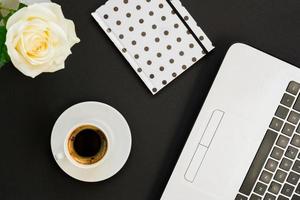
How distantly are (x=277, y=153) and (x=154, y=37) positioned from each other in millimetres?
286

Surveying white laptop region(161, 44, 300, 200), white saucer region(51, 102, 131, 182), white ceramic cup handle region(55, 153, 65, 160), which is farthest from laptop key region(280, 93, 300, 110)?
white ceramic cup handle region(55, 153, 65, 160)

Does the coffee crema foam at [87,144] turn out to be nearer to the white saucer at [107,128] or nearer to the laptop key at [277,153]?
the white saucer at [107,128]

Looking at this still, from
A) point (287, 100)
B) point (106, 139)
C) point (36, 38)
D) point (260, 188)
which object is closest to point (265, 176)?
point (260, 188)

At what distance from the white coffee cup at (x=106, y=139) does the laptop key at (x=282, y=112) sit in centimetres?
28

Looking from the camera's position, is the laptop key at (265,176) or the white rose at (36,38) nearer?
the white rose at (36,38)

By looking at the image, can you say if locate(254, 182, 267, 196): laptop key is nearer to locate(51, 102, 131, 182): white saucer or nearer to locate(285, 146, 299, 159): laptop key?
locate(285, 146, 299, 159): laptop key

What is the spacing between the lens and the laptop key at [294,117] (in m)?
0.76

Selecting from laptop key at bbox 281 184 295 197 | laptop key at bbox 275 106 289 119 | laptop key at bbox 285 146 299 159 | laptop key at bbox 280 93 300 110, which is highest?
laptop key at bbox 280 93 300 110

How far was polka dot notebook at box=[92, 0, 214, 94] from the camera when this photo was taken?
2.61 feet

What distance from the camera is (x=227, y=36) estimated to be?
0.81 metres

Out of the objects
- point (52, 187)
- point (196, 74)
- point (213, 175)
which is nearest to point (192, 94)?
point (196, 74)

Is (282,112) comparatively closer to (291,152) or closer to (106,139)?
(291,152)

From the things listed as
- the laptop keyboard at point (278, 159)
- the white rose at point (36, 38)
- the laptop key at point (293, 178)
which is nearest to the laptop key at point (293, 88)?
the laptop keyboard at point (278, 159)

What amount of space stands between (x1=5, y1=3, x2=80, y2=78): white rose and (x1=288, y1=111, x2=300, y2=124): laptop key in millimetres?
385
